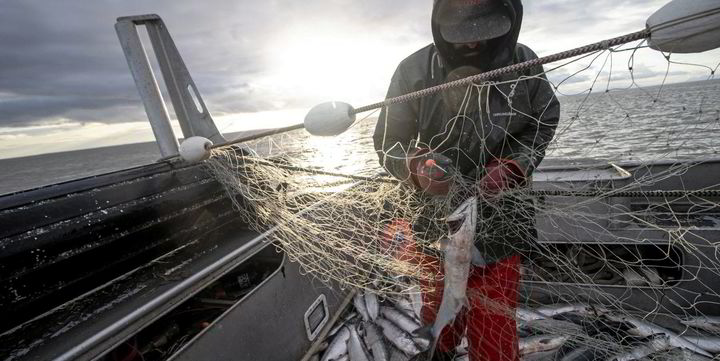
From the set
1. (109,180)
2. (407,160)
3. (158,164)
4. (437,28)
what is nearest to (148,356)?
(109,180)

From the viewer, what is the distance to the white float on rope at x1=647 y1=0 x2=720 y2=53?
111 centimetres

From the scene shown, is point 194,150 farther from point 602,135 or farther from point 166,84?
point 602,135

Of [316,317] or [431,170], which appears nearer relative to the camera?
[431,170]

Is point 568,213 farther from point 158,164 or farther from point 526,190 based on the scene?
A: point 158,164

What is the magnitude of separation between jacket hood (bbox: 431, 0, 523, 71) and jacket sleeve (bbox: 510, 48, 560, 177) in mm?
244

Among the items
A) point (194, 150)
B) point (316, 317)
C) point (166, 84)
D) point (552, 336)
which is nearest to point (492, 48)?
point (194, 150)

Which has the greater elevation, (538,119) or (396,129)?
(396,129)

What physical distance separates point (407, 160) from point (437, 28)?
1001mm

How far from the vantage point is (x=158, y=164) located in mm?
3479

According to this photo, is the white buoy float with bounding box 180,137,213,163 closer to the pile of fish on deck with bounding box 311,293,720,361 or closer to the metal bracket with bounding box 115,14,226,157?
the metal bracket with bounding box 115,14,226,157

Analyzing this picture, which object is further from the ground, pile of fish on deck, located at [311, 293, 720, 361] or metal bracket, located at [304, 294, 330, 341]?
metal bracket, located at [304, 294, 330, 341]

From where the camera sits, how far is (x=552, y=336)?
3.70 m

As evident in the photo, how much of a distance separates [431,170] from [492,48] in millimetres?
1047

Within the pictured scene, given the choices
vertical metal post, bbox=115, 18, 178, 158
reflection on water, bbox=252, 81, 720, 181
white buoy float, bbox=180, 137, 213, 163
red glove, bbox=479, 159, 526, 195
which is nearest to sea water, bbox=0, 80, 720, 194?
reflection on water, bbox=252, 81, 720, 181
